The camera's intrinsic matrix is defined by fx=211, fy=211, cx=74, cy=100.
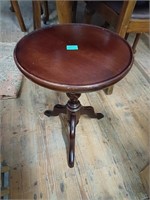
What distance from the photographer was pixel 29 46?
873 mm

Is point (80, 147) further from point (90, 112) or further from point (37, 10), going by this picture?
point (37, 10)

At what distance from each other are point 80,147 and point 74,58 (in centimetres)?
50

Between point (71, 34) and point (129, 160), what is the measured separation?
0.67 meters

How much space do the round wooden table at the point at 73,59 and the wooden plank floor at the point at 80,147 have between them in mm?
102

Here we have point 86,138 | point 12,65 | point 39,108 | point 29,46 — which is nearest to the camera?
point 29,46

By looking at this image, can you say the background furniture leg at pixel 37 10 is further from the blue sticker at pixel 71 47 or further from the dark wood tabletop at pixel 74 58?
the blue sticker at pixel 71 47

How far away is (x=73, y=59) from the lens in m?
0.82

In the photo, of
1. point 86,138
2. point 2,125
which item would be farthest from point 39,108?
point 86,138

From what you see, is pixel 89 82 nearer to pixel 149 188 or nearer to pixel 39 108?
pixel 149 188

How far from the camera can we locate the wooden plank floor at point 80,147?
3.07ft

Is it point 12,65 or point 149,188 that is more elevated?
point 149,188

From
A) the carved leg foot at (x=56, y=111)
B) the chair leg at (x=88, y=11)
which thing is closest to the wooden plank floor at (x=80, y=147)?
the carved leg foot at (x=56, y=111)

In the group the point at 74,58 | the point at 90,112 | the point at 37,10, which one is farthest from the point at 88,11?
the point at 74,58

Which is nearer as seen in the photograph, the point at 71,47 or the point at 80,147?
the point at 71,47
